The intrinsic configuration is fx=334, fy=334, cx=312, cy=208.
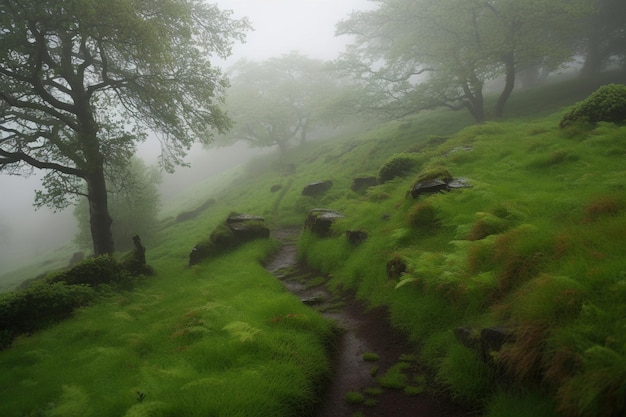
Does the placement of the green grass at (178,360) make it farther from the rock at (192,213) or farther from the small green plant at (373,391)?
the rock at (192,213)

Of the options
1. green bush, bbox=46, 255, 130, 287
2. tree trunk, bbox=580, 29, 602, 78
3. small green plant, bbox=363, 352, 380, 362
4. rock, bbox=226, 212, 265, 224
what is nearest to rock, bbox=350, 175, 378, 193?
rock, bbox=226, 212, 265, 224

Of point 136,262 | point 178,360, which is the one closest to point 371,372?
point 178,360

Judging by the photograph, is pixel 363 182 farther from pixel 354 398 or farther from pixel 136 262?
pixel 354 398

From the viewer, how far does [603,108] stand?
1512 centimetres

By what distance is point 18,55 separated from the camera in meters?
14.7

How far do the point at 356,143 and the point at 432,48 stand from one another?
13113mm

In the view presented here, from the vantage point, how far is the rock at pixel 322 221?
1608 cm

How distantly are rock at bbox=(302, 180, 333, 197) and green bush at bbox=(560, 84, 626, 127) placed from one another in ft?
50.8

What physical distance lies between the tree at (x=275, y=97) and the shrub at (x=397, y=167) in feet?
87.9

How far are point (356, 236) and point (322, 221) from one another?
130 inches

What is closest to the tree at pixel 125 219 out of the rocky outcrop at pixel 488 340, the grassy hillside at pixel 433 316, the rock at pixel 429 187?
the grassy hillside at pixel 433 316

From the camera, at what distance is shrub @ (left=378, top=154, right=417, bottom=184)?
1923cm

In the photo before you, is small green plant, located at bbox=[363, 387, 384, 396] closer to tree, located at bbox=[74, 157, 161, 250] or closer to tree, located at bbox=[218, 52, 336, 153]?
tree, located at bbox=[74, 157, 161, 250]

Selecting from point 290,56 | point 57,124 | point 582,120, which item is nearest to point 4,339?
point 57,124
